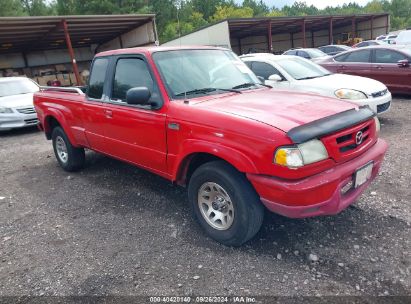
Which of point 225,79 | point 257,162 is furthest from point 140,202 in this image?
point 257,162

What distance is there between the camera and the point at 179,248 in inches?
129

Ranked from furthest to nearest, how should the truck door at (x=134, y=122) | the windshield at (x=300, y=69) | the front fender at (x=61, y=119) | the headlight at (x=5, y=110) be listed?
the headlight at (x=5, y=110)
the windshield at (x=300, y=69)
the front fender at (x=61, y=119)
the truck door at (x=134, y=122)

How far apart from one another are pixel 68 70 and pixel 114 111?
2753 centimetres

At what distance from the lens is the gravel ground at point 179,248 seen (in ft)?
8.96

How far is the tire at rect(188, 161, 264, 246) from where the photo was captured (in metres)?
2.89

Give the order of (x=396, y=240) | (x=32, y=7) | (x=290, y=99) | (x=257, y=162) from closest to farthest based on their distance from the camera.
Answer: (x=257, y=162)
(x=396, y=240)
(x=290, y=99)
(x=32, y=7)

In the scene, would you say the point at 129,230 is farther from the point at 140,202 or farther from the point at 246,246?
the point at 246,246

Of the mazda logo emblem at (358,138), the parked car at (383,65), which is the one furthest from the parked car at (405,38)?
the mazda logo emblem at (358,138)

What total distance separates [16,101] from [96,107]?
22.3 feet

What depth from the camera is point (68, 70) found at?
28734mm

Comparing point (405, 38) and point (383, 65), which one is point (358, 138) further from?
point (405, 38)

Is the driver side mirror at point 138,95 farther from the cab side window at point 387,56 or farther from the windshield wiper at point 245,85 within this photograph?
the cab side window at point 387,56

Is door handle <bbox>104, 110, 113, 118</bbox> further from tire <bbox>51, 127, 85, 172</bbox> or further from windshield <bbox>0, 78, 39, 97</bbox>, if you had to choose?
windshield <bbox>0, 78, 39, 97</bbox>

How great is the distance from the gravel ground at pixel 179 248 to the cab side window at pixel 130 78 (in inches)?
54.9
